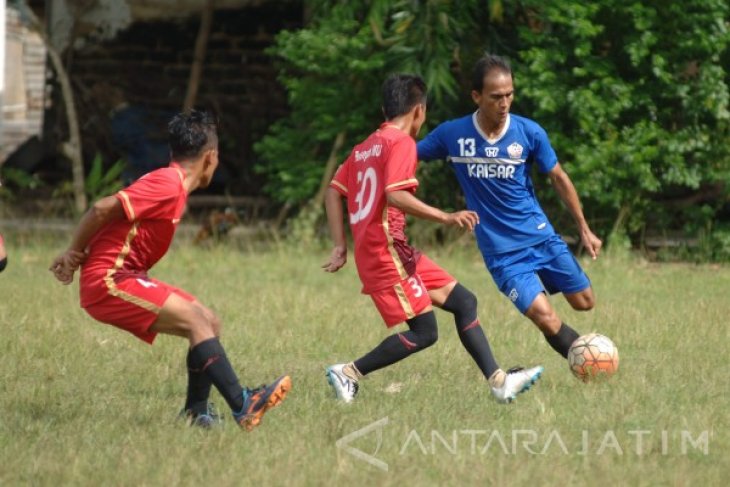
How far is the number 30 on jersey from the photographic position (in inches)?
299

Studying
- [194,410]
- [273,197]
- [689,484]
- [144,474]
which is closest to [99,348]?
[194,410]

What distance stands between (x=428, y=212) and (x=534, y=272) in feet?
4.03

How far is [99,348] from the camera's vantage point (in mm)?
9469

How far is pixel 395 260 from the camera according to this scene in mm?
7594

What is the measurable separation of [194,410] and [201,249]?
802 cm

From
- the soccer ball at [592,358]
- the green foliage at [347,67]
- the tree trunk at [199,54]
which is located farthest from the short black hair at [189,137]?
the tree trunk at [199,54]

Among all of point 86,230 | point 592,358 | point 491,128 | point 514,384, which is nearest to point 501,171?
point 491,128

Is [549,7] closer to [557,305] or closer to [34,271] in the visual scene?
[557,305]

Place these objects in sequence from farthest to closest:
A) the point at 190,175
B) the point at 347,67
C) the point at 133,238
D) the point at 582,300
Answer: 1. the point at 347,67
2. the point at 582,300
3. the point at 190,175
4. the point at 133,238

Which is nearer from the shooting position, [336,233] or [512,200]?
[336,233]

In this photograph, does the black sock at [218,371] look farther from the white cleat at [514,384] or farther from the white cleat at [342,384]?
the white cleat at [514,384]

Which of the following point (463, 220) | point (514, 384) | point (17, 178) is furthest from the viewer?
point (17, 178)

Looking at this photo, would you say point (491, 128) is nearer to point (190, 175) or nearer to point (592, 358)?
point (592, 358)

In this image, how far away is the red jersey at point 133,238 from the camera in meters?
6.78
